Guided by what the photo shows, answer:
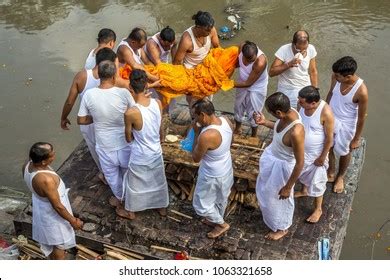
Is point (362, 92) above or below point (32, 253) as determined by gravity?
above

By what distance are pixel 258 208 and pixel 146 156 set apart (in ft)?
5.51

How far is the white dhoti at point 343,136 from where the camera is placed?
5.83 metres

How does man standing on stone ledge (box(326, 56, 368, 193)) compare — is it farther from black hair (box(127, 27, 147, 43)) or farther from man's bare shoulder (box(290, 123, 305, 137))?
black hair (box(127, 27, 147, 43))

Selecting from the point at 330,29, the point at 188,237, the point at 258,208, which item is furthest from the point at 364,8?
the point at 188,237

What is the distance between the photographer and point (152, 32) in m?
12.2

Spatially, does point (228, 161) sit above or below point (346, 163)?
above

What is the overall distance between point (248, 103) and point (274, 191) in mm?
1870

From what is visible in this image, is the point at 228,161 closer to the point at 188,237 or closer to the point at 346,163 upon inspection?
the point at 188,237

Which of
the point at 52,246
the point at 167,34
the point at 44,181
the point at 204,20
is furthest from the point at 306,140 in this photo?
the point at 52,246

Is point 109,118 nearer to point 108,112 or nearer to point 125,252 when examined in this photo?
point 108,112

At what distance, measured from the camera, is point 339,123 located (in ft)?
19.2

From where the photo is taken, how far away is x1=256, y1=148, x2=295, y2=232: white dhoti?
5.16 metres

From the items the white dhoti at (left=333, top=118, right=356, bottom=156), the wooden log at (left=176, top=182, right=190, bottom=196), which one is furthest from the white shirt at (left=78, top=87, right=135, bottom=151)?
the white dhoti at (left=333, top=118, right=356, bottom=156)

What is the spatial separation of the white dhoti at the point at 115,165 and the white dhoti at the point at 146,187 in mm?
155
